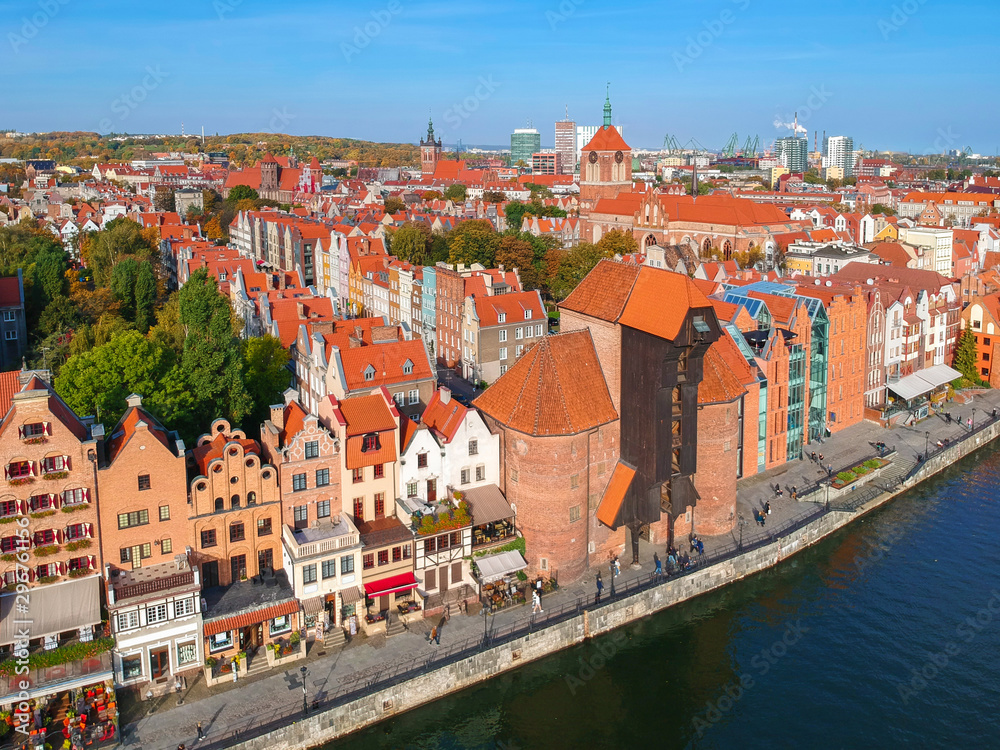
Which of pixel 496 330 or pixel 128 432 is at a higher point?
pixel 496 330

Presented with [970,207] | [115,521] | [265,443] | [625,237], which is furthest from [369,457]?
[970,207]

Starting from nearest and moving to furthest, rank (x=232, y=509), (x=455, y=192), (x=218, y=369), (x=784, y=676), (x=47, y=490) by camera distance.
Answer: (x=47, y=490) → (x=232, y=509) → (x=784, y=676) → (x=218, y=369) → (x=455, y=192)

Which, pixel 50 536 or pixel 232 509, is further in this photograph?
pixel 232 509

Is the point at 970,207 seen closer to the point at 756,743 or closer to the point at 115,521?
the point at 756,743

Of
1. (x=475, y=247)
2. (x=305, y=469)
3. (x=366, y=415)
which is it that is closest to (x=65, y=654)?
(x=305, y=469)

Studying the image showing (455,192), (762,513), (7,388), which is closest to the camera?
(7,388)

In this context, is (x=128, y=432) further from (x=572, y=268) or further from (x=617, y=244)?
(x=617, y=244)

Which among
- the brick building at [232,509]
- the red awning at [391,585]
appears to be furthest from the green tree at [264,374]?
the red awning at [391,585]

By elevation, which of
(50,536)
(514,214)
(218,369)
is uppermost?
(514,214)
